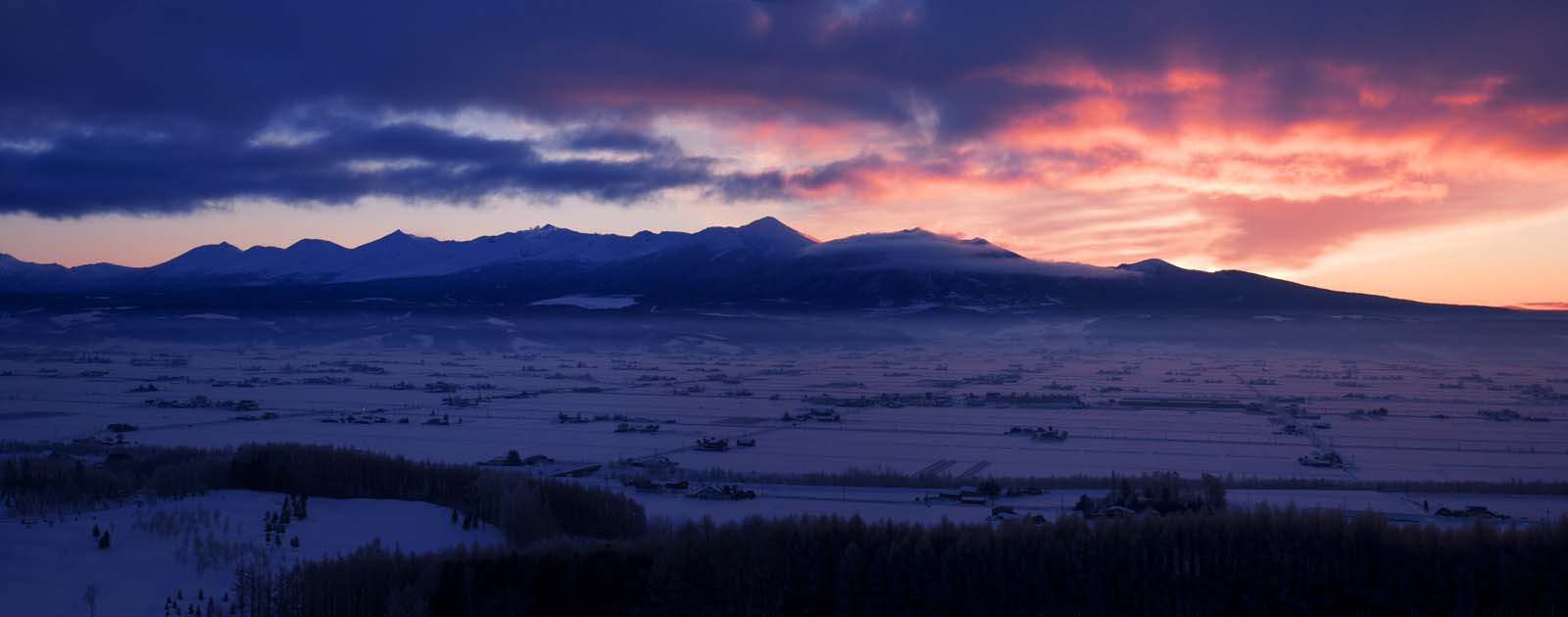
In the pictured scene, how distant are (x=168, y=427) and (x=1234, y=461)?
26549mm

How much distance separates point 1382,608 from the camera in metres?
10.5

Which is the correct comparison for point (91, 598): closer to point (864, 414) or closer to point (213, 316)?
point (864, 414)

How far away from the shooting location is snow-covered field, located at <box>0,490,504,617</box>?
11.1 metres

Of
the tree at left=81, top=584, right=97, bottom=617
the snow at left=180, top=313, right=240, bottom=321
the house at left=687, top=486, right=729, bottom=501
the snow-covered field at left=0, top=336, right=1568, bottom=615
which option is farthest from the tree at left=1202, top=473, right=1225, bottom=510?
the snow at left=180, top=313, right=240, bottom=321

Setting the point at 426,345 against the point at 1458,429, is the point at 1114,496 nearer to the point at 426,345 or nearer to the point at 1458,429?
the point at 1458,429

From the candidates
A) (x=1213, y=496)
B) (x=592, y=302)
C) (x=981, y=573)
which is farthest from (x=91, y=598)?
(x=592, y=302)

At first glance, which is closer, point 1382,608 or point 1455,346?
point 1382,608

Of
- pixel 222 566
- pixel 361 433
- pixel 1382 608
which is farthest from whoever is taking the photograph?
pixel 361 433

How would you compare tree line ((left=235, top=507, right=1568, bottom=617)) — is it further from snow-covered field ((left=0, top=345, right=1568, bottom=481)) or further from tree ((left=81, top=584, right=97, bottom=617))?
snow-covered field ((left=0, top=345, right=1568, bottom=481))

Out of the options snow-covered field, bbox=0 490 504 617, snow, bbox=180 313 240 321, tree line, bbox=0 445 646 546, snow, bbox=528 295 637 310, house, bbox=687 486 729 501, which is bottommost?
house, bbox=687 486 729 501

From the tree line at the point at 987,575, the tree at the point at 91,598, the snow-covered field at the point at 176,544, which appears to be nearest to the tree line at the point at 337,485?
the snow-covered field at the point at 176,544

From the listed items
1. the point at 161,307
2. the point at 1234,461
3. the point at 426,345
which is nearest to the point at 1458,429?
the point at 1234,461

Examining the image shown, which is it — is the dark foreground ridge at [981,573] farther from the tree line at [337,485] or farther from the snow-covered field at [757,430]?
the tree line at [337,485]

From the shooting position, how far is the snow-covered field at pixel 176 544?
36.5ft
